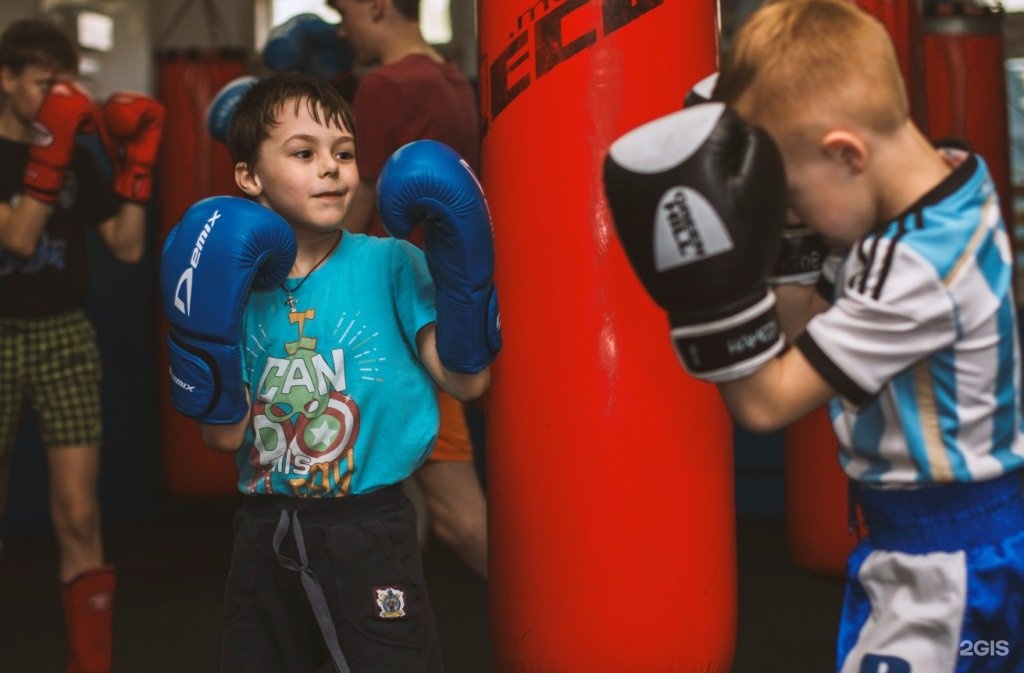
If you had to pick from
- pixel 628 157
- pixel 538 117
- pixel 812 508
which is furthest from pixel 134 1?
pixel 628 157

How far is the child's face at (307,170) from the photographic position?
1.83m

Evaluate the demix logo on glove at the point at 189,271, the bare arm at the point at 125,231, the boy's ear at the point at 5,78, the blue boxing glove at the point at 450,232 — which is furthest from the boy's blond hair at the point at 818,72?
the boy's ear at the point at 5,78

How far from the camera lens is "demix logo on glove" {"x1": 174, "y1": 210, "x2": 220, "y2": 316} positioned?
172 centimetres

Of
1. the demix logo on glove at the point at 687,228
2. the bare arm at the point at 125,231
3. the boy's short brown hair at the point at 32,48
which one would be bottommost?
the bare arm at the point at 125,231

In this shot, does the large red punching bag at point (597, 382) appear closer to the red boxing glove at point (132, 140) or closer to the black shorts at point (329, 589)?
the black shorts at point (329, 589)

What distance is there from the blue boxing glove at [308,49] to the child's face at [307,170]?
1.91m

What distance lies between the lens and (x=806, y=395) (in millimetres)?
1295

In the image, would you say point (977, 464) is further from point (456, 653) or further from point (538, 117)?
point (456, 653)

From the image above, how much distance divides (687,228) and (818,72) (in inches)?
8.0

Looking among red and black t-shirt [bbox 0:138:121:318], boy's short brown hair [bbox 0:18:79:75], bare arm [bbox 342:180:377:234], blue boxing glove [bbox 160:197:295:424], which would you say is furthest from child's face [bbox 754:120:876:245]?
boy's short brown hair [bbox 0:18:79:75]

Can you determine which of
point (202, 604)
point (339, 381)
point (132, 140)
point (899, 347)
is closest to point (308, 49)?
point (132, 140)

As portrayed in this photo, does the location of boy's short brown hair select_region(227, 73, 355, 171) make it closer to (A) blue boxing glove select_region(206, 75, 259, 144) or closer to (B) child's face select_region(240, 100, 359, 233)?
(B) child's face select_region(240, 100, 359, 233)

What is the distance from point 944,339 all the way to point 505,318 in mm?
1010

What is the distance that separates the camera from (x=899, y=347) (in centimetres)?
129
